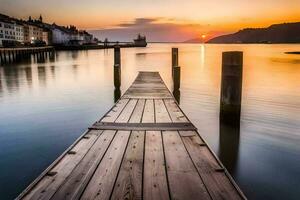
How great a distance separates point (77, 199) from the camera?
3527 mm

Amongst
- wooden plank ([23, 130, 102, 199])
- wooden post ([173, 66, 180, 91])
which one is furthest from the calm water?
wooden plank ([23, 130, 102, 199])

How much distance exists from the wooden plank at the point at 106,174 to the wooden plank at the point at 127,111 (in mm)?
1932

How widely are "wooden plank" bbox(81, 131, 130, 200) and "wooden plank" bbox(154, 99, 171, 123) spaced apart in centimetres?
204

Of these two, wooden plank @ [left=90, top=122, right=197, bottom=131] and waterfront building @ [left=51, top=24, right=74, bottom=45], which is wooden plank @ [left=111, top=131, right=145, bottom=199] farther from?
waterfront building @ [left=51, top=24, right=74, bottom=45]

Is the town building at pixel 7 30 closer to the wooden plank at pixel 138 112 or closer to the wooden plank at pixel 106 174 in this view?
the wooden plank at pixel 138 112

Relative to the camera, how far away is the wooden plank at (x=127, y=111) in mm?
7727

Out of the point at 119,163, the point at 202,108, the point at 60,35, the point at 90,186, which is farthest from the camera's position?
the point at 60,35

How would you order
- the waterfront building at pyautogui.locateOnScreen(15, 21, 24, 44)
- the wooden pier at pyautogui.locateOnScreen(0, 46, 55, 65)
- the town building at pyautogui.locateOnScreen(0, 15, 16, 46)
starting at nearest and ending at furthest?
the wooden pier at pyautogui.locateOnScreen(0, 46, 55, 65) < the town building at pyautogui.locateOnScreen(0, 15, 16, 46) < the waterfront building at pyautogui.locateOnScreen(15, 21, 24, 44)

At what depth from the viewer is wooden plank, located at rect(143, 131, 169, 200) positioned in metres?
3.65

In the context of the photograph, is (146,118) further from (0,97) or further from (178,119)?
(0,97)

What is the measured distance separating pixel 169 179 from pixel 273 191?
3.32 meters

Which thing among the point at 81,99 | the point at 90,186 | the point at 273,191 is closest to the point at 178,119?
the point at 273,191

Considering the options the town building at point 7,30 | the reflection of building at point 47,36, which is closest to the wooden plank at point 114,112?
the town building at point 7,30

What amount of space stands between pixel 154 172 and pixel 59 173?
1464mm
